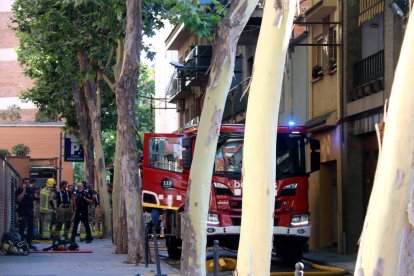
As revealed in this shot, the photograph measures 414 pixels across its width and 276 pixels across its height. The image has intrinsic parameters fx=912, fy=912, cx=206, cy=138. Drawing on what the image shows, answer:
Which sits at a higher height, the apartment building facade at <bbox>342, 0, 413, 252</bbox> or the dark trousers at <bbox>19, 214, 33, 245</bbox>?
the apartment building facade at <bbox>342, 0, 413, 252</bbox>

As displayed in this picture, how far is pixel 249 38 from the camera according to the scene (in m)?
31.9

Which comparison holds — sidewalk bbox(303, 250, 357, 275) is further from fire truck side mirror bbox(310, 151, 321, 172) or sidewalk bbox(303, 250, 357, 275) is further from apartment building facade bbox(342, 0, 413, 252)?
fire truck side mirror bbox(310, 151, 321, 172)

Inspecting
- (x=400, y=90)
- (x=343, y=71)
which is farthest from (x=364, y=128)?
(x=400, y=90)

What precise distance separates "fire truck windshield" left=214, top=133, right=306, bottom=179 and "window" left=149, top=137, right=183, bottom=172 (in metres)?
1.45

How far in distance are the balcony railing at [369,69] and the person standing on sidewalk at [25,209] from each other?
910 cm

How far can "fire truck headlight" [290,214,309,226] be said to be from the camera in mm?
19094

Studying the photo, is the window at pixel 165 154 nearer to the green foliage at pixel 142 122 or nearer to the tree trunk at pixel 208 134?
the tree trunk at pixel 208 134

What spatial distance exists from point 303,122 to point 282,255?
28.0 ft

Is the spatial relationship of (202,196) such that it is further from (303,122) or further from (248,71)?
(248,71)

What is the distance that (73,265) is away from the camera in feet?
63.0

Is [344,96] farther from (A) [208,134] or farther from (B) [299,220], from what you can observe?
(A) [208,134]

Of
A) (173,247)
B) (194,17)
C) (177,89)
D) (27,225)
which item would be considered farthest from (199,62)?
(194,17)

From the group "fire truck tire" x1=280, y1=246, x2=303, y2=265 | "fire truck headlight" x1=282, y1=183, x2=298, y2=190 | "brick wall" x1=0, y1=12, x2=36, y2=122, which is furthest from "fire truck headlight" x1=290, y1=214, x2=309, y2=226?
"brick wall" x1=0, y1=12, x2=36, y2=122

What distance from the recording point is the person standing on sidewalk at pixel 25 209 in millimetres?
24062
